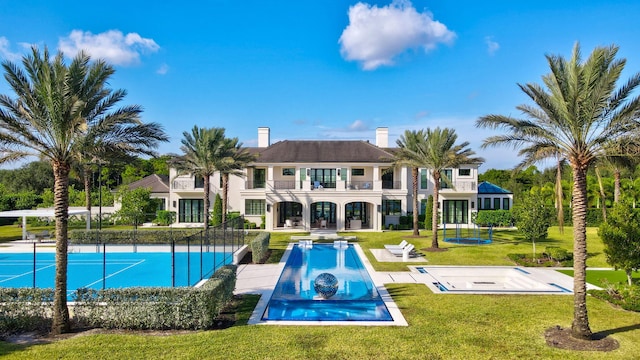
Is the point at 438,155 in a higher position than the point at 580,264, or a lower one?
higher

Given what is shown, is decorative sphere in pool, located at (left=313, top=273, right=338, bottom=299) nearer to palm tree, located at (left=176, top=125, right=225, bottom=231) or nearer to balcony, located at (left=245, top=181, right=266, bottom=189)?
palm tree, located at (left=176, top=125, right=225, bottom=231)

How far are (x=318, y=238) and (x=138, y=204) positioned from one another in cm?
1484

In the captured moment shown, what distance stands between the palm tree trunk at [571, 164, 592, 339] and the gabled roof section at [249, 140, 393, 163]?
24.6m

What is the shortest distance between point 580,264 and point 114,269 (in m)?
19.8

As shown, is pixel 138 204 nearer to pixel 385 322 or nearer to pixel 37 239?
pixel 37 239

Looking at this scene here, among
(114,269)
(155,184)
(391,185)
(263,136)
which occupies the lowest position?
(114,269)

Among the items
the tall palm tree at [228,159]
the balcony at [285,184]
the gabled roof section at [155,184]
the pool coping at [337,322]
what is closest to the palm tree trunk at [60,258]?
the pool coping at [337,322]

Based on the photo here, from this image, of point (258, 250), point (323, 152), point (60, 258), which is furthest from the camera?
point (323, 152)

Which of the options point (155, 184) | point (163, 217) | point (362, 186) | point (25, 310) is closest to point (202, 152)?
point (163, 217)

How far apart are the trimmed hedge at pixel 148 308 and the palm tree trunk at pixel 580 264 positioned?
9253 millimetres

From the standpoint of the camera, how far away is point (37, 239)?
28.3 meters

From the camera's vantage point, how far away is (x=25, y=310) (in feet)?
36.2

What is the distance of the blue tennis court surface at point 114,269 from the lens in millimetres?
14598

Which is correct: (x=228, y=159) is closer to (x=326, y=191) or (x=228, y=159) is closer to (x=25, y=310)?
(x=326, y=191)
